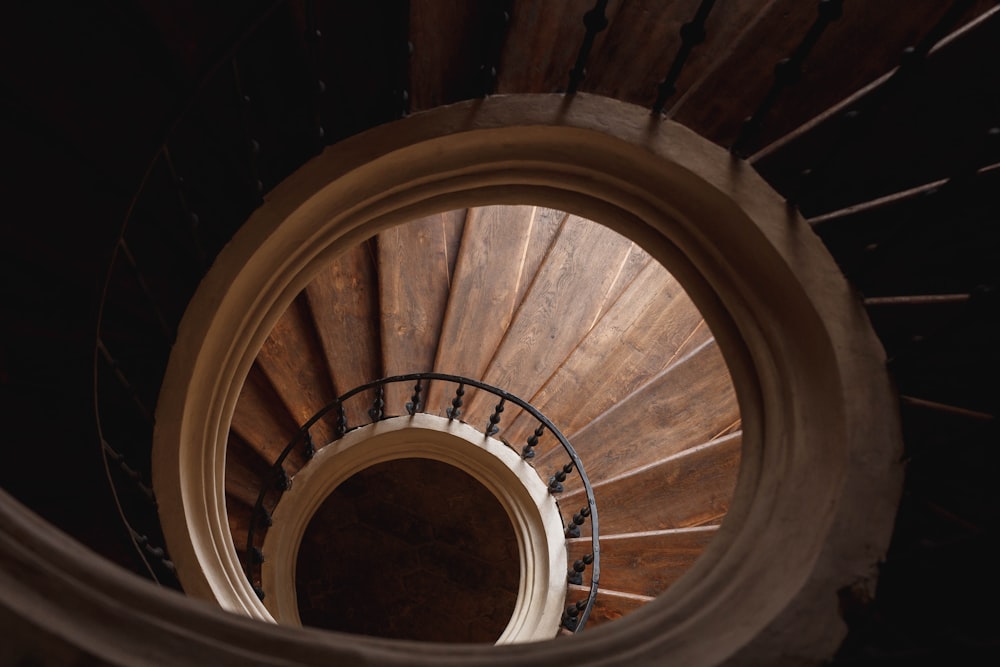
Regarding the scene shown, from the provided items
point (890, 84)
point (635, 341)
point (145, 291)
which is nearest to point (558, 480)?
point (635, 341)

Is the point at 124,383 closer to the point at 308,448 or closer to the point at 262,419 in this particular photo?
the point at 262,419

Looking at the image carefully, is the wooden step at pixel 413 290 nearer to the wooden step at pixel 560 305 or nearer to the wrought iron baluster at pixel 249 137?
the wooden step at pixel 560 305

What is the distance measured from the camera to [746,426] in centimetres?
234

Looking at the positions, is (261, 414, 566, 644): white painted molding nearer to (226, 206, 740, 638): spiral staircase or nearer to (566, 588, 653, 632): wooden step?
(226, 206, 740, 638): spiral staircase

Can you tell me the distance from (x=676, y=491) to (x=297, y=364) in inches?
107

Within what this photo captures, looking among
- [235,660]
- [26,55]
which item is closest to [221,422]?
[26,55]

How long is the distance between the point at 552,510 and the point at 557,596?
24.3 inches

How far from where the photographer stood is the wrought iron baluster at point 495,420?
15.7 feet

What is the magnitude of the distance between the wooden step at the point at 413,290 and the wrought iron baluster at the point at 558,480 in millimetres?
1272

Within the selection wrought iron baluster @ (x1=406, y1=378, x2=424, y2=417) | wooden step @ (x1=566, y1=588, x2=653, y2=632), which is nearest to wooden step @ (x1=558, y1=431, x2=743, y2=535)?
wooden step @ (x1=566, y1=588, x2=653, y2=632)

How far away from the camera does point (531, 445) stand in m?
4.91

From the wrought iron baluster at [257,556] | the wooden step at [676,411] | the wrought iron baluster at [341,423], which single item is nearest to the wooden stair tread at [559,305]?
the wooden step at [676,411]

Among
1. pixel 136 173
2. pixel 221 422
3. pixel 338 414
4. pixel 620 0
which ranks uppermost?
pixel 620 0

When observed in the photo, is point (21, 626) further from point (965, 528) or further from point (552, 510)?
point (552, 510)
